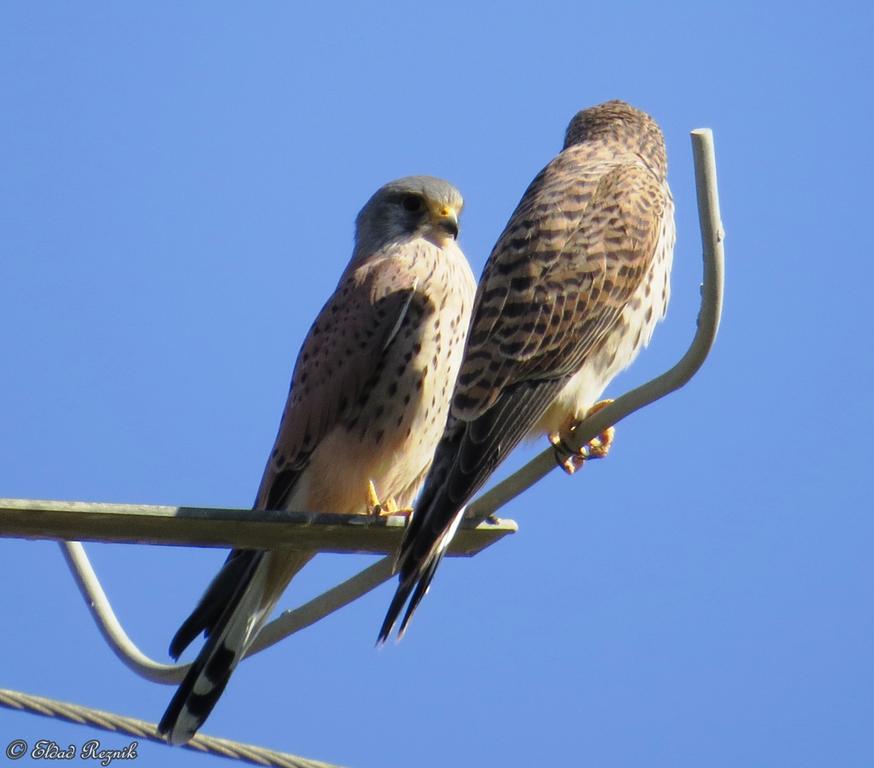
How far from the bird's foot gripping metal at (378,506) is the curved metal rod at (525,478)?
80cm

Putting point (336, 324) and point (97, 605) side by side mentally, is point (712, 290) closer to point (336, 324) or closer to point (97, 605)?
point (97, 605)

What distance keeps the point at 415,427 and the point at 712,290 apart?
1.93 m

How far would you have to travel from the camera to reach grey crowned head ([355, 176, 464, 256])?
4.77m

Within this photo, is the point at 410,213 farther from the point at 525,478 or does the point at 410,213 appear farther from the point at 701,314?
the point at 701,314

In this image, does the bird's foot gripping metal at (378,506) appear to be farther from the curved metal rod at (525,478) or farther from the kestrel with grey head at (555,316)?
the curved metal rod at (525,478)

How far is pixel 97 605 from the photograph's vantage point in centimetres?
329

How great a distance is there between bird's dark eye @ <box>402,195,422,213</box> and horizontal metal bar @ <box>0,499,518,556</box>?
1871 mm

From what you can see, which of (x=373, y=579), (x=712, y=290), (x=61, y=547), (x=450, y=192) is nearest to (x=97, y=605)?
(x=61, y=547)

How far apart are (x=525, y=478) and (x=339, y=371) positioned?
163 cm

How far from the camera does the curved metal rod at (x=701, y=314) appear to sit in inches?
97.2

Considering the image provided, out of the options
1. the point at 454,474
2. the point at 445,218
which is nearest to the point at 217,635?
the point at 454,474

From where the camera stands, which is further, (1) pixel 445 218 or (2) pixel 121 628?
(1) pixel 445 218

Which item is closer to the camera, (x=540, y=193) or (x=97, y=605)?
(x=97, y=605)

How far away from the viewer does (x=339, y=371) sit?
4430 mm
